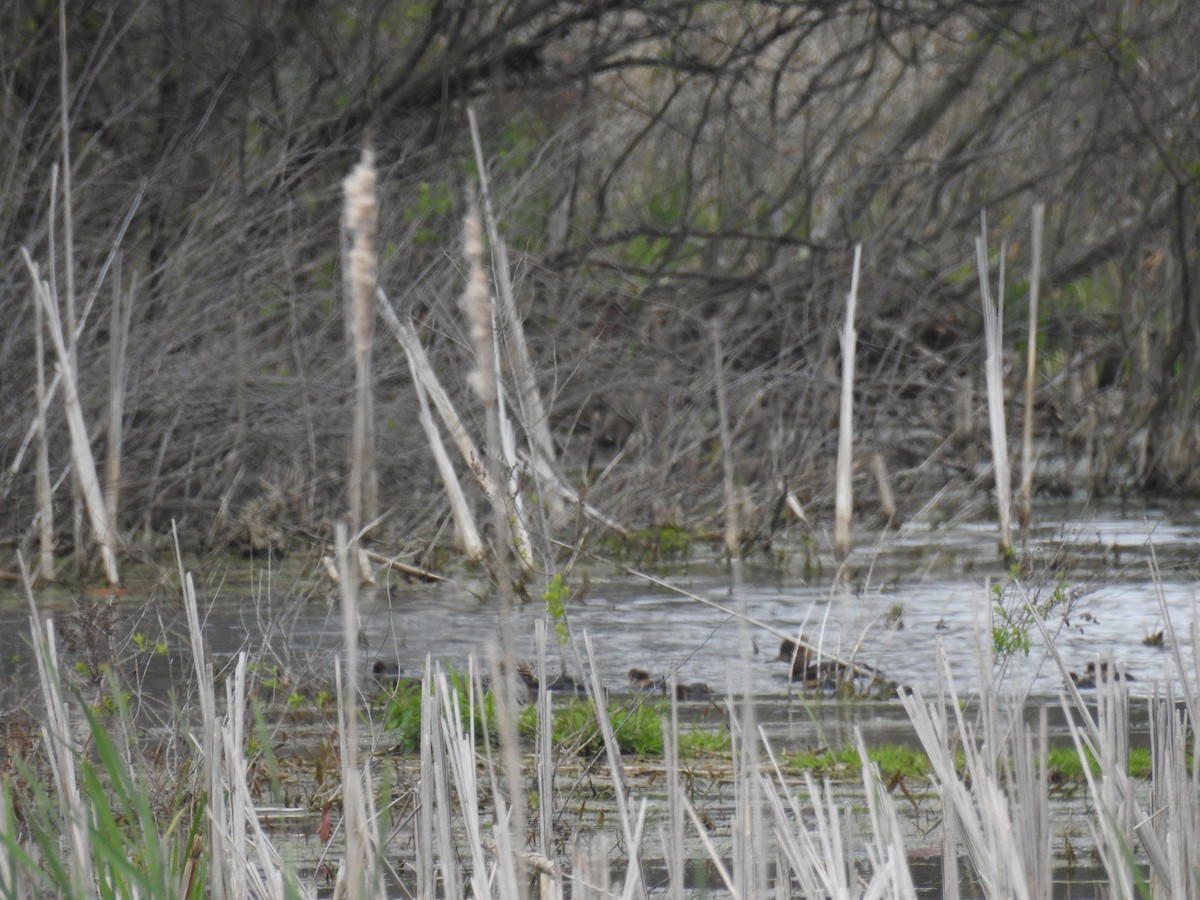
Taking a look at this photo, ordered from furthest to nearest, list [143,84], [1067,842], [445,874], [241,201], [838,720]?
1. [143,84]
2. [241,201]
3. [838,720]
4. [1067,842]
5. [445,874]

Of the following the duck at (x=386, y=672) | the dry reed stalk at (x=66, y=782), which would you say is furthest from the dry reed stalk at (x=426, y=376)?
the dry reed stalk at (x=66, y=782)

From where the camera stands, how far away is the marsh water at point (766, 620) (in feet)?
16.6

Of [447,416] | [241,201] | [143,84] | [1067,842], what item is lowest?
[1067,842]

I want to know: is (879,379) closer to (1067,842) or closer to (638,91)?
(638,91)

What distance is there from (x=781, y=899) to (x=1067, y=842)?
3.83 feet

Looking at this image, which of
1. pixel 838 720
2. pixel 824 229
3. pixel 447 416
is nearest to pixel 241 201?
pixel 447 416

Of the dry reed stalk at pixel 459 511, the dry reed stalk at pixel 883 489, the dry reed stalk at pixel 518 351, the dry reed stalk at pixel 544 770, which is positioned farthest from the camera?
the dry reed stalk at pixel 883 489

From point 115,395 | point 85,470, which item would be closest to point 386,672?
point 85,470

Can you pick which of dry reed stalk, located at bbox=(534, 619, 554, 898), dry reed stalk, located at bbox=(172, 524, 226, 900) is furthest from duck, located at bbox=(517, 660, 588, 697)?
dry reed stalk, located at bbox=(172, 524, 226, 900)

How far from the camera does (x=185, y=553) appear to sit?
334 inches

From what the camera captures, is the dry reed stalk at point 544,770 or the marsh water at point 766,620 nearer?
the dry reed stalk at point 544,770

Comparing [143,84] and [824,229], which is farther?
[824,229]

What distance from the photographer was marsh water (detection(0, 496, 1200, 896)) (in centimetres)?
507

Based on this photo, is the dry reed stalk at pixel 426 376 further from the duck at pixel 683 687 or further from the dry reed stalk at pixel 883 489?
the dry reed stalk at pixel 883 489
